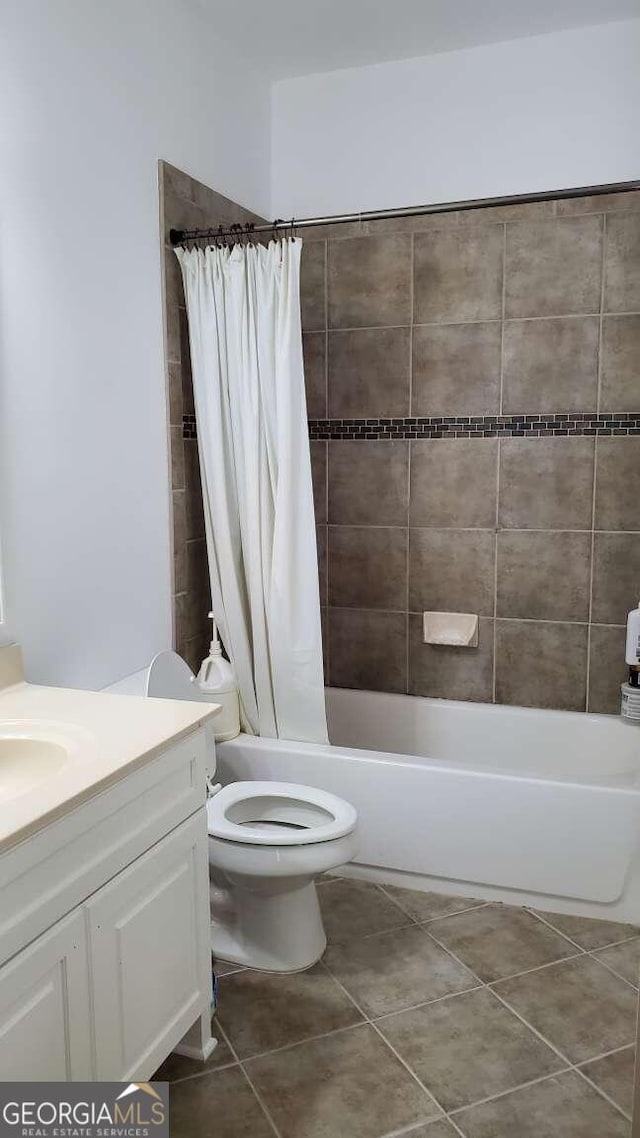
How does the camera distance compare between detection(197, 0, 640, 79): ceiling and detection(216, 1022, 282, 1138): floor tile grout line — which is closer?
detection(216, 1022, 282, 1138): floor tile grout line

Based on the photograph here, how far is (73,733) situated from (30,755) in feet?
0.30

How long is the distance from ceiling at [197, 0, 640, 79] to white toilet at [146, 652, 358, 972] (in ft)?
7.02

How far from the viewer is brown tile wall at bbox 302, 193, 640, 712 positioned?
10.3 feet

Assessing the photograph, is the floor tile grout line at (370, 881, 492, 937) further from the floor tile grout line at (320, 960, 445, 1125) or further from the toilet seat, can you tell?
the toilet seat

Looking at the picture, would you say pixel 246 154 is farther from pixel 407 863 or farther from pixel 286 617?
pixel 407 863

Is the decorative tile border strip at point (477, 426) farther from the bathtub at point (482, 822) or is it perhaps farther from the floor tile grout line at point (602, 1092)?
the floor tile grout line at point (602, 1092)

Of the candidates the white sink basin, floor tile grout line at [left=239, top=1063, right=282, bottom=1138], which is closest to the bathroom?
floor tile grout line at [left=239, top=1063, right=282, bottom=1138]

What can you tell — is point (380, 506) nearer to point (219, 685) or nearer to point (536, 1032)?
point (219, 685)

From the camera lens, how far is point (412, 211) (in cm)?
261

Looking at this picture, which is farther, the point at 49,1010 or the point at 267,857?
the point at 267,857

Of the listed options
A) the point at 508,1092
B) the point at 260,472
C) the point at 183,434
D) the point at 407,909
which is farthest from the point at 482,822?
the point at 183,434

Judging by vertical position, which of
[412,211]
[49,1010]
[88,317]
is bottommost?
[49,1010]

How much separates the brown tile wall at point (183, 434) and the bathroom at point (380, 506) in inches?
0.5

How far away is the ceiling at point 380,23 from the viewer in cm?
290
